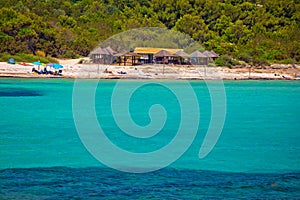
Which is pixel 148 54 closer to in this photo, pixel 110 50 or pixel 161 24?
pixel 110 50

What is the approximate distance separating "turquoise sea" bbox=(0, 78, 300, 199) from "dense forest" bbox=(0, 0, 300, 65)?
17750mm

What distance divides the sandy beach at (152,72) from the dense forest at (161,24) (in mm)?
1576

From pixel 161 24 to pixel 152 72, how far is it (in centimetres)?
1122

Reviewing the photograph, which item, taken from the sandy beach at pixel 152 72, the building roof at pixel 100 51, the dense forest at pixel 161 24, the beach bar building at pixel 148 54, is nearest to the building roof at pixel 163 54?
the beach bar building at pixel 148 54

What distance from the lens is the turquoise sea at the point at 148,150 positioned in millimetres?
8445

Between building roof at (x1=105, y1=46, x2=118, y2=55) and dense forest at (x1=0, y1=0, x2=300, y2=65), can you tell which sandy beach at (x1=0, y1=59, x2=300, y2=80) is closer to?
building roof at (x1=105, y1=46, x2=118, y2=55)

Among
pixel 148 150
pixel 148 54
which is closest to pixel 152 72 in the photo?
pixel 148 54

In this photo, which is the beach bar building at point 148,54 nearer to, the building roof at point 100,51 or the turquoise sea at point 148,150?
the building roof at point 100,51

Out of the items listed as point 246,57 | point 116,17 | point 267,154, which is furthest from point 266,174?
point 116,17

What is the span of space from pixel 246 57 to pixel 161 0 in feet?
37.6

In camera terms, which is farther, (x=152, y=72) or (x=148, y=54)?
(x=148, y=54)

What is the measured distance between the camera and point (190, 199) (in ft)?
26.4

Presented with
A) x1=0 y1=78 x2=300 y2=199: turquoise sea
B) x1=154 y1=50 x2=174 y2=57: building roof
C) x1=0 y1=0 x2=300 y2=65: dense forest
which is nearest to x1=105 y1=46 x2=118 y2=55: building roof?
x1=0 y1=0 x2=300 y2=65: dense forest

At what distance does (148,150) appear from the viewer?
39.5 feet
